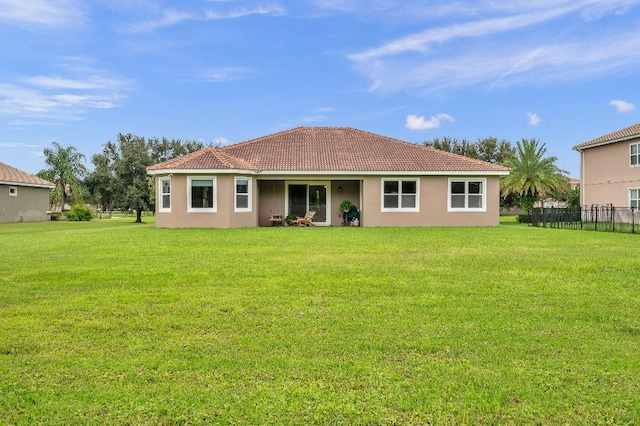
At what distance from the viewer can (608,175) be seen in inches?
1152

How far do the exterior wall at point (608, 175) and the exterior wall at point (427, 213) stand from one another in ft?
30.3

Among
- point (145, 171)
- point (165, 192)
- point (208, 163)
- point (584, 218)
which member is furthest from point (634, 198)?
point (145, 171)

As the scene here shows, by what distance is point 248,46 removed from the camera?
75.6 feet

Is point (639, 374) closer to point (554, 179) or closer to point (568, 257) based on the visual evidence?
point (568, 257)

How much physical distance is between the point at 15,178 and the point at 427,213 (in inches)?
1231

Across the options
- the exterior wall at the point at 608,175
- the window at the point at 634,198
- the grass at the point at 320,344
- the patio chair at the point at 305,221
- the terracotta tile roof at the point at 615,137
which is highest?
the terracotta tile roof at the point at 615,137

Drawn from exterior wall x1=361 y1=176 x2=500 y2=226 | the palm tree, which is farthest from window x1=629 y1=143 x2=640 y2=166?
exterior wall x1=361 y1=176 x2=500 y2=226

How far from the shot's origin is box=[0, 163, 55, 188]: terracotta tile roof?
35.6 m

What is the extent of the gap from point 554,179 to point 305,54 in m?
20.9

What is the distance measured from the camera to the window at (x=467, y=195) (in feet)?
80.7

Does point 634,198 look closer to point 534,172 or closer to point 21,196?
point 534,172

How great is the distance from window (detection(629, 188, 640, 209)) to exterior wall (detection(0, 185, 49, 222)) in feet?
135

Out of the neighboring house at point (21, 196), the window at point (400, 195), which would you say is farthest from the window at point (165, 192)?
the neighboring house at point (21, 196)

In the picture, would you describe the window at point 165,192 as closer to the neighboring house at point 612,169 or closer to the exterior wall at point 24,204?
the exterior wall at point 24,204
